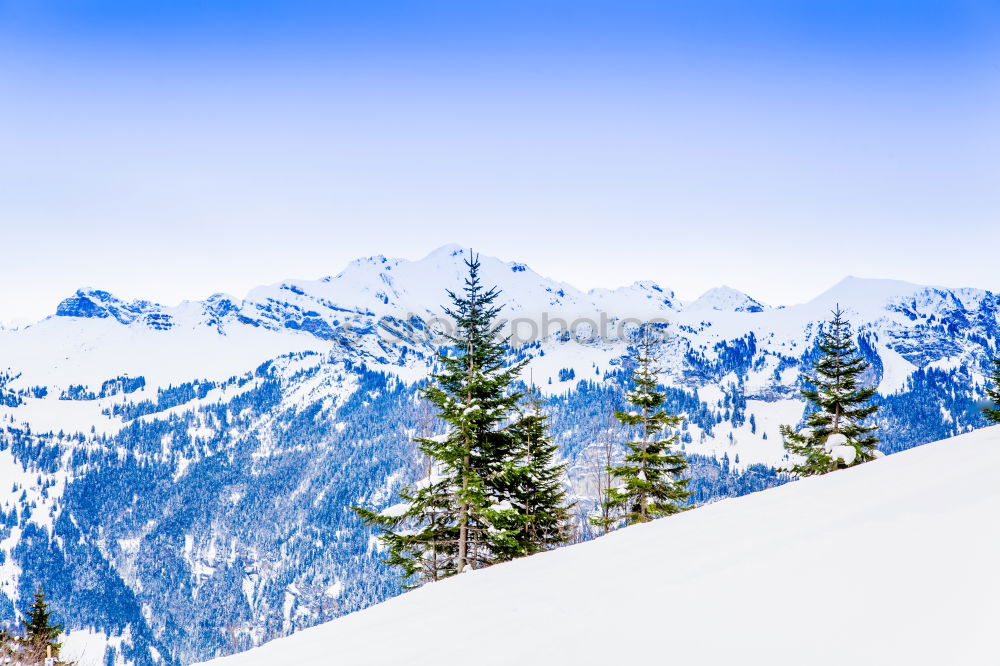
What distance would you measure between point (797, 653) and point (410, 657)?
315 centimetres

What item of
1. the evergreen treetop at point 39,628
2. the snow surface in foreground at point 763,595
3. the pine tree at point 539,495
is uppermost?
the snow surface in foreground at point 763,595

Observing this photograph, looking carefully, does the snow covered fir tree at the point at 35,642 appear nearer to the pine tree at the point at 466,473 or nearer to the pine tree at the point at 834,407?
the pine tree at the point at 466,473

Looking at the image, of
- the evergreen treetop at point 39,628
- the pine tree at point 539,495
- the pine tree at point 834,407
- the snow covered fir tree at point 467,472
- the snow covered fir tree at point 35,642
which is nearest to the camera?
the snow covered fir tree at point 467,472

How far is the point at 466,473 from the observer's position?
630 inches

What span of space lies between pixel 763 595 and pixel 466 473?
12.5m

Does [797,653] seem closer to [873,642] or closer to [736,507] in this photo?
[873,642]

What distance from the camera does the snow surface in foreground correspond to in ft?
10.5

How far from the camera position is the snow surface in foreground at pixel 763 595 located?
3.21 meters

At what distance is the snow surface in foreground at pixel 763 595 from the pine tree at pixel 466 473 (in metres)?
8.24

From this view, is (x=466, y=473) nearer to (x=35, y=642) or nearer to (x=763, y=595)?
(x=763, y=595)

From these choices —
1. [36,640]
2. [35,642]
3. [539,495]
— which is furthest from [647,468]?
[36,640]

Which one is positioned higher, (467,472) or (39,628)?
(467,472)

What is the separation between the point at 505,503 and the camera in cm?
1616

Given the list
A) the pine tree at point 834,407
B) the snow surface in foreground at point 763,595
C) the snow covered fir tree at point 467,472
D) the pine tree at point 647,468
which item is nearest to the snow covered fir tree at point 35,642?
the snow covered fir tree at point 467,472
